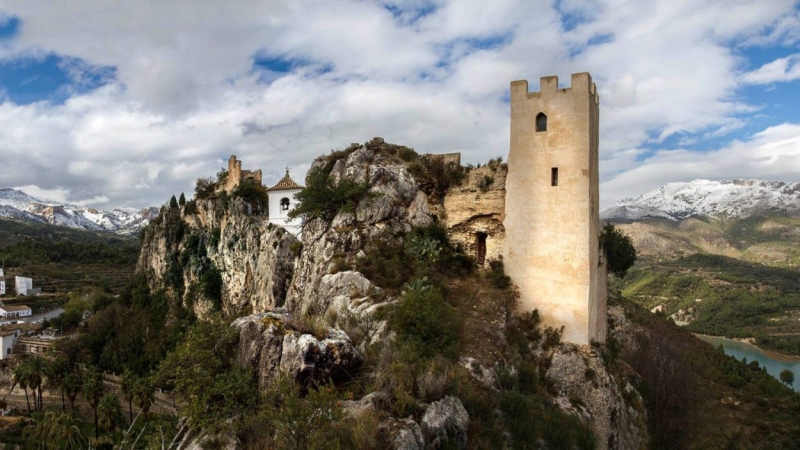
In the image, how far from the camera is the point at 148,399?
3047 centimetres

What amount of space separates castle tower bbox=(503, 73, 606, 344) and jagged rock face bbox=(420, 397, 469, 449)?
28.9 feet

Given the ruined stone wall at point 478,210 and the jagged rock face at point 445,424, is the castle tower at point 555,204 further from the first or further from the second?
the jagged rock face at point 445,424

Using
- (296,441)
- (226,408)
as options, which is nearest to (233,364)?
(226,408)

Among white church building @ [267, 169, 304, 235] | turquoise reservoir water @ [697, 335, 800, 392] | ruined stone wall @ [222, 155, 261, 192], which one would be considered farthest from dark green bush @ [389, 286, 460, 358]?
turquoise reservoir water @ [697, 335, 800, 392]

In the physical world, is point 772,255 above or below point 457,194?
below

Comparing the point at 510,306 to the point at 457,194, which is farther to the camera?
the point at 457,194

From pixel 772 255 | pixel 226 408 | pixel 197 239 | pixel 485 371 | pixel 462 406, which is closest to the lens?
pixel 226 408

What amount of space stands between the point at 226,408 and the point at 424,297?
6342 millimetres

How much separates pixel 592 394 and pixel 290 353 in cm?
1097

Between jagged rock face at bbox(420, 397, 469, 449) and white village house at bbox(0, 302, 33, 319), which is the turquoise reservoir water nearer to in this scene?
jagged rock face at bbox(420, 397, 469, 449)

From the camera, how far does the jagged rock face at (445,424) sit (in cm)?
786

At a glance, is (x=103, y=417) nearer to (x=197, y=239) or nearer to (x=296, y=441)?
(x=197, y=239)

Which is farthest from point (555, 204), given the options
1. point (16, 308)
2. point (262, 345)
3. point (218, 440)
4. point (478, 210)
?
point (16, 308)

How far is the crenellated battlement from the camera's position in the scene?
16422 millimetres
